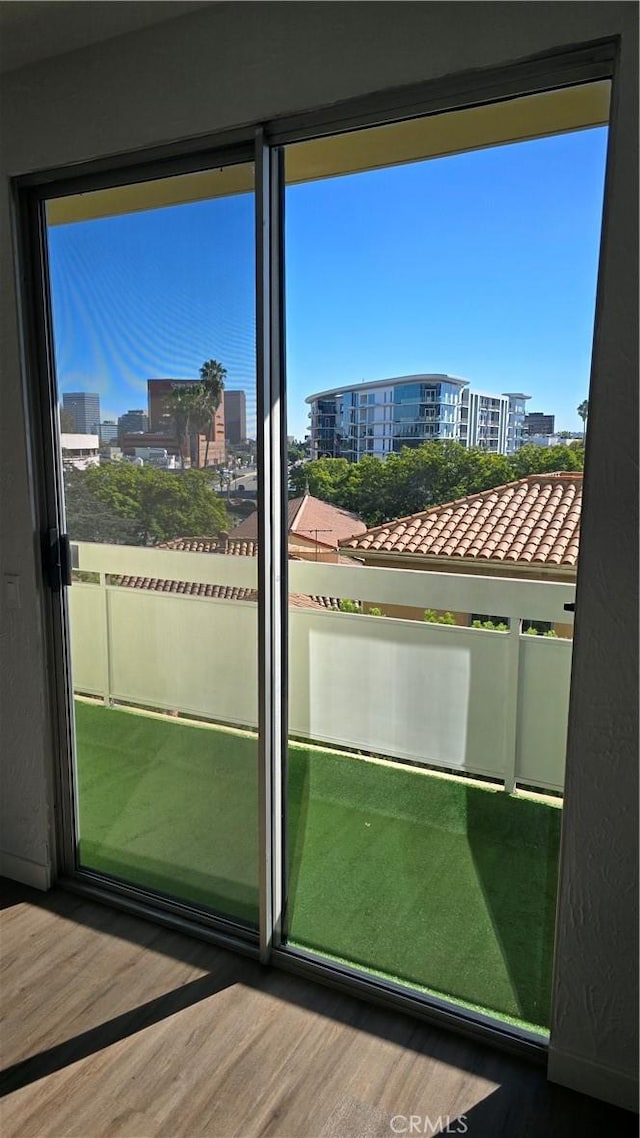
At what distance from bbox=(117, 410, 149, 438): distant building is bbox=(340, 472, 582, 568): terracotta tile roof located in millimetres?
857

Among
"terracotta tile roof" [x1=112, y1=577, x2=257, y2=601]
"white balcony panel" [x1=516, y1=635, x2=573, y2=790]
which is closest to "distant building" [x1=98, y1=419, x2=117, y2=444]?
"terracotta tile roof" [x1=112, y1=577, x2=257, y2=601]

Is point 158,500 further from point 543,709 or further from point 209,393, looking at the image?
point 543,709


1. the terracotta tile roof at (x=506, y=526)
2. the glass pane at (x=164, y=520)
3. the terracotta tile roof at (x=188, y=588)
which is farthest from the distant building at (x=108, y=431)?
the terracotta tile roof at (x=506, y=526)

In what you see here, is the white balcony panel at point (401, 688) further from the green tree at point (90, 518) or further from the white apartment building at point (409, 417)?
the green tree at point (90, 518)

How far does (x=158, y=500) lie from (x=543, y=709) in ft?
4.31

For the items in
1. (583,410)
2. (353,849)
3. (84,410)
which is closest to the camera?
(583,410)

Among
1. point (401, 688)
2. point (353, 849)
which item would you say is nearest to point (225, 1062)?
point (353, 849)

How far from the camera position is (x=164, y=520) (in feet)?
7.79

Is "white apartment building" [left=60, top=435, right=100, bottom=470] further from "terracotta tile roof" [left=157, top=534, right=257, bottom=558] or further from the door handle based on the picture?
"terracotta tile roof" [left=157, top=534, right=257, bottom=558]

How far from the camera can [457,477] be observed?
196 cm

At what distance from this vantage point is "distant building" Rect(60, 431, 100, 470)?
97.8 inches

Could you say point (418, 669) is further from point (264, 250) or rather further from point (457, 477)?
point (264, 250)

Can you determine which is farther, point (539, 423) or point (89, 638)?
point (89, 638)

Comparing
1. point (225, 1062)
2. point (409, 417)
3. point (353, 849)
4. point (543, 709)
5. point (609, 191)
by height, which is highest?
point (609, 191)
